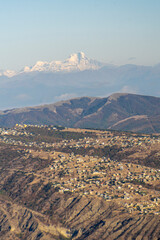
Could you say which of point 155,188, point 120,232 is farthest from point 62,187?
point 120,232

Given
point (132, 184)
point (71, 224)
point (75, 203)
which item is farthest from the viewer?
point (132, 184)

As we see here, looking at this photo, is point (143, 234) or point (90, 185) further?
point (90, 185)

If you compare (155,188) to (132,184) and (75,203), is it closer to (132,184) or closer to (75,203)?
(132,184)

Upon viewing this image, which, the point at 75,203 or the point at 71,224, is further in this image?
the point at 75,203

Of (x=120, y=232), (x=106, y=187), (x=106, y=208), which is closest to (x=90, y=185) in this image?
(x=106, y=187)

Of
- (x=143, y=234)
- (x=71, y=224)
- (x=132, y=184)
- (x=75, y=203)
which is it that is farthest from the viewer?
(x=132, y=184)

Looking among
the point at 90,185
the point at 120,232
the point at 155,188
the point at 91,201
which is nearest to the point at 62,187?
the point at 90,185

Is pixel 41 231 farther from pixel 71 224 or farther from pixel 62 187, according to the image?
pixel 62 187

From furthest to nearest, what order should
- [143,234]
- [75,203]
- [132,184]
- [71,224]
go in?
[132,184] < [75,203] < [71,224] < [143,234]
